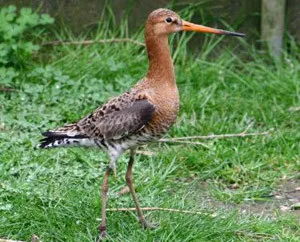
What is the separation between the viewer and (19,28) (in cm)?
775

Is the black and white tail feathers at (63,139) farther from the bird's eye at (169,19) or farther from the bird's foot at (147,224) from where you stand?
the bird's eye at (169,19)

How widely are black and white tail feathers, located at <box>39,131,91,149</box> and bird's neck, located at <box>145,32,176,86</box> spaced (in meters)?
0.57

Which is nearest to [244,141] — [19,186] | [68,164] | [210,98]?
[210,98]

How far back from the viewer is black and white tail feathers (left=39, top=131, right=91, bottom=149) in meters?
5.54

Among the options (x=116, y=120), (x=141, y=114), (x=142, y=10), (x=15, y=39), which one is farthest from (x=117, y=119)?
(x=142, y=10)

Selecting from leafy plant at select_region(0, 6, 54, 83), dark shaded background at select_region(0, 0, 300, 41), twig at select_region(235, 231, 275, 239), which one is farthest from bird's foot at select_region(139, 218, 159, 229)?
dark shaded background at select_region(0, 0, 300, 41)

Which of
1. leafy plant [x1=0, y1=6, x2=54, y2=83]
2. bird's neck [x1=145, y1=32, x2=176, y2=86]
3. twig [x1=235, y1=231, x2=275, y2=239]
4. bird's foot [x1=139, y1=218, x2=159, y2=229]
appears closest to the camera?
bird's neck [x1=145, y1=32, x2=176, y2=86]

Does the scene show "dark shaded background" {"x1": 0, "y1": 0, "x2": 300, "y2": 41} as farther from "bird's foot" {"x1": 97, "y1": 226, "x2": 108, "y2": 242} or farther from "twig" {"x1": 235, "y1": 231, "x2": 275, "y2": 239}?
"bird's foot" {"x1": 97, "y1": 226, "x2": 108, "y2": 242}

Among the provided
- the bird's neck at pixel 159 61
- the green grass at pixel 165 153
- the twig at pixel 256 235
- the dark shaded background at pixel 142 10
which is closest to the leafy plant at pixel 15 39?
the green grass at pixel 165 153

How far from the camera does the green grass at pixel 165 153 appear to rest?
18.4 ft

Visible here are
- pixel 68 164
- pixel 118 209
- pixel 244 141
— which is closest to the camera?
pixel 118 209

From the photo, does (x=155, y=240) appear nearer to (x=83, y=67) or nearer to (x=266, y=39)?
(x=83, y=67)

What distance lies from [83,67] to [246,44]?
1.59m

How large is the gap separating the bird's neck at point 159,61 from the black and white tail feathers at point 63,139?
0.57 meters
